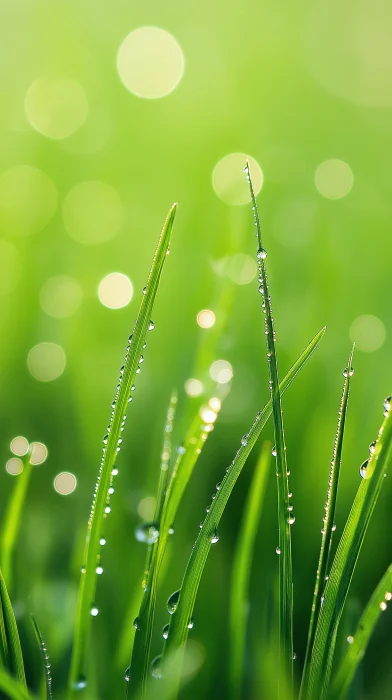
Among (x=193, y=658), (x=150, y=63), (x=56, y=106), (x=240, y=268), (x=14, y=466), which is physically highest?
(x=150, y=63)

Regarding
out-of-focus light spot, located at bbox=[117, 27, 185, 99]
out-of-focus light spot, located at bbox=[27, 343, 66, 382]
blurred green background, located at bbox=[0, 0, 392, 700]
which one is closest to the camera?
blurred green background, located at bbox=[0, 0, 392, 700]

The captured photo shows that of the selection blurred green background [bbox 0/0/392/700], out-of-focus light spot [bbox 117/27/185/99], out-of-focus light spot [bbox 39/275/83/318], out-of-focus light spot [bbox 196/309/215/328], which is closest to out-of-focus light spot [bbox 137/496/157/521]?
blurred green background [bbox 0/0/392/700]

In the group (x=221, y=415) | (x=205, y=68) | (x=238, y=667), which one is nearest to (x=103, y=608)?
(x=238, y=667)

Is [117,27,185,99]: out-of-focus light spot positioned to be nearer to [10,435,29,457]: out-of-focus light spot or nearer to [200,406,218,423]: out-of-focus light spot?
[10,435,29,457]: out-of-focus light spot

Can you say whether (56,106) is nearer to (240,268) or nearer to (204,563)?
(240,268)

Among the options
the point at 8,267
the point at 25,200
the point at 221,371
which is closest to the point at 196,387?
the point at 221,371

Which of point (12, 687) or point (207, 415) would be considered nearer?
point (12, 687)
